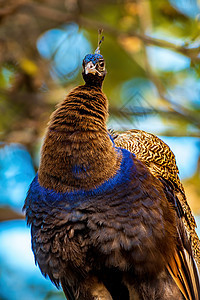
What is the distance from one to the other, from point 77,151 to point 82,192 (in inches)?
15.5

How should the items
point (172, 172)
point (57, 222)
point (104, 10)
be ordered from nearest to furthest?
point (57, 222) → point (172, 172) → point (104, 10)

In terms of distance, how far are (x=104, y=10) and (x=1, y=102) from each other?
3.91 metres

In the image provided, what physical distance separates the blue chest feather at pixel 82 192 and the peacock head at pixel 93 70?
3.17 ft

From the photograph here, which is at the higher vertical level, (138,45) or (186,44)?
(138,45)

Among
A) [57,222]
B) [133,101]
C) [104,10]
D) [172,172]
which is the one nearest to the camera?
[57,222]

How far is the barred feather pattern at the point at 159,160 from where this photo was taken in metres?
5.41

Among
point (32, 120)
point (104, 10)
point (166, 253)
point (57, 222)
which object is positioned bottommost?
point (166, 253)

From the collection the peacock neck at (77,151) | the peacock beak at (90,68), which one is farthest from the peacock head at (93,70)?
the peacock neck at (77,151)

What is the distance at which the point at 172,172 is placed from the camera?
565 centimetres

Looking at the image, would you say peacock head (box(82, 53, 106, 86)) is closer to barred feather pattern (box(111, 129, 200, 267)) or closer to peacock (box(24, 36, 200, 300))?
peacock (box(24, 36, 200, 300))

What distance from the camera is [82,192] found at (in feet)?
15.2

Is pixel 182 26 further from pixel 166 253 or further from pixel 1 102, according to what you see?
pixel 166 253

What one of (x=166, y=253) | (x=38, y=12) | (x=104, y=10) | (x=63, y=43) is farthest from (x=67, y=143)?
(x=104, y=10)

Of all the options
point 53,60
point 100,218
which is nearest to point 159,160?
point 100,218
